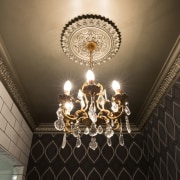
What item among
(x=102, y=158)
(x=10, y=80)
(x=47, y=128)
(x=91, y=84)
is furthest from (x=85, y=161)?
(x=91, y=84)

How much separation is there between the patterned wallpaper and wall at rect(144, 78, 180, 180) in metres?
0.33

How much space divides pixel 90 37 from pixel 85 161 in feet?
8.47

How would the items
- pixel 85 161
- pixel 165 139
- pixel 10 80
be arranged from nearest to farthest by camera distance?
1. pixel 10 80
2. pixel 165 139
3. pixel 85 161

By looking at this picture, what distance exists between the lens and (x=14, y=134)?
3066mm

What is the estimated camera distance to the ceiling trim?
245 centimetres

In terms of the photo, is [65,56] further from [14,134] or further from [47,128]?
[47,128]

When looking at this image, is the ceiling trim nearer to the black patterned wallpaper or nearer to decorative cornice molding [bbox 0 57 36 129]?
decorative cornice molding [bbox 0 57 36 129]

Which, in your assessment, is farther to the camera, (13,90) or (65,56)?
(13,90)

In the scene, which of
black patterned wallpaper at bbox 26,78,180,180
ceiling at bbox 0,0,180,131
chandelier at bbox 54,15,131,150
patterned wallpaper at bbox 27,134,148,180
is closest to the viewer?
chandelier at bbox 54,15,131,150

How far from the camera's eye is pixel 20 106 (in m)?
3.28

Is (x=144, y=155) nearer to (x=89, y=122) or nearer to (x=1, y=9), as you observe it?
(x=89, y=122)

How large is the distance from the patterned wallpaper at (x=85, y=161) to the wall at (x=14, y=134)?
26 centimetres

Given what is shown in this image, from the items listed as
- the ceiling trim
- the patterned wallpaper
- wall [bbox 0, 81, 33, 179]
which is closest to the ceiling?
the ceiling trim

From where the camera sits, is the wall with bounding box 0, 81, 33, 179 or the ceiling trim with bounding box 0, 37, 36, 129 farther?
the wall with bounding box 0, 81, 33, 179
